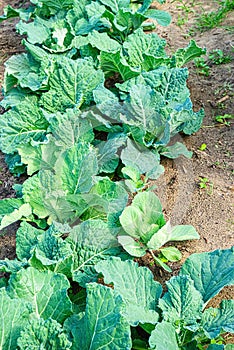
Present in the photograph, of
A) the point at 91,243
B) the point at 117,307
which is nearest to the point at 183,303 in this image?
the point at 117,307

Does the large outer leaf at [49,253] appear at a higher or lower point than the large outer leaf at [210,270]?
higher

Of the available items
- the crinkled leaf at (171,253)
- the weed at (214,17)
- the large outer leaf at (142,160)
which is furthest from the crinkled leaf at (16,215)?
the weed at (214,17)

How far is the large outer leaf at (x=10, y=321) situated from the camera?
2.12 meters

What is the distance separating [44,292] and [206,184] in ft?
4.24

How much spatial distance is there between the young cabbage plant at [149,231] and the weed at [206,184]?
1.33ft

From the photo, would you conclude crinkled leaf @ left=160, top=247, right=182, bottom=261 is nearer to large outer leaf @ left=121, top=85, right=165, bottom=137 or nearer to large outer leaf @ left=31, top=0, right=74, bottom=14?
large outer leaf @ left=121, top=85, right=165, bottom=137

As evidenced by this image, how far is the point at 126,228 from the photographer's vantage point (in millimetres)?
2748

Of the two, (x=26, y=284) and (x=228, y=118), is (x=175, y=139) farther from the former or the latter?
(x=26, y=284)

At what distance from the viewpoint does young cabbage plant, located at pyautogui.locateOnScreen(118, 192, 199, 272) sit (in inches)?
106

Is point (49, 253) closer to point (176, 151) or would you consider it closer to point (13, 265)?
point (13, 265)

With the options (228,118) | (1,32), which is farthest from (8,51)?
(228,118)

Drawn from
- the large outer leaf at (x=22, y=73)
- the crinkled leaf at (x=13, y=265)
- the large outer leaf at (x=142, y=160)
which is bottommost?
the large outer leaf at (x=142, y=160)

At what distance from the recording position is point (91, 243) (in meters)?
2.69

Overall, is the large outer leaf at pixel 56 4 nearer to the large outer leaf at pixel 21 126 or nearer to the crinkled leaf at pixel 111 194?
the large outer leaf at pixel 21 126
